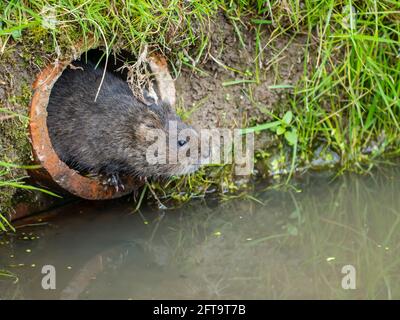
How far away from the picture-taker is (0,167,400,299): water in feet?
11.1

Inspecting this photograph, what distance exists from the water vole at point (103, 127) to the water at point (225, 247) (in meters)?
0.27

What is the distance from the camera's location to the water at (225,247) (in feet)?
11.1

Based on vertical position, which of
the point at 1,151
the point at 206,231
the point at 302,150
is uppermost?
the point at 302,150

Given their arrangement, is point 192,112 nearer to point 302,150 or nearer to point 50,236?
point 302,150

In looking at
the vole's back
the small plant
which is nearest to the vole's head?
the vole's back

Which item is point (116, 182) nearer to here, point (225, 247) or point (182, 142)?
point (182, 142)

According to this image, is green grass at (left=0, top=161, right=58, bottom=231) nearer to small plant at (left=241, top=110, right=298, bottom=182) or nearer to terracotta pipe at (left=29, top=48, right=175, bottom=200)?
terracotta pipe at (left=29, top=48, right=175, bottom=200)

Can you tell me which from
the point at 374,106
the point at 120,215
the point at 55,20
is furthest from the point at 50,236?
the point at 374,106

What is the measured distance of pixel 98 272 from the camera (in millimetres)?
3568

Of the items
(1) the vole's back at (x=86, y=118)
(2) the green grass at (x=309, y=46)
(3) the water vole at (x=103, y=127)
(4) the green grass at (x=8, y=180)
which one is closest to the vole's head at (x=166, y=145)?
(3) the water vole at (x=103, y=127)

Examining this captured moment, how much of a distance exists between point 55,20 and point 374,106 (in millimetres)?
2193

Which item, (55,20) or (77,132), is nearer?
(55,20)

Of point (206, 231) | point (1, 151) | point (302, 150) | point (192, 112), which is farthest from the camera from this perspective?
point (302, 150)

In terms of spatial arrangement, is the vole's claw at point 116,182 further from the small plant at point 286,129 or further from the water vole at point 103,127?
the small plant at point 286,129
